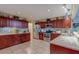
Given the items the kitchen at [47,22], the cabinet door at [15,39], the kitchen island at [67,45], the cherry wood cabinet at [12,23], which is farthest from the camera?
the cabinet door at [15,39]

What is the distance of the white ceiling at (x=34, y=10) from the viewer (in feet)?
6.90

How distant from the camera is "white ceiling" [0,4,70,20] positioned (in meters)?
2.10

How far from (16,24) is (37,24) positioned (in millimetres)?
414

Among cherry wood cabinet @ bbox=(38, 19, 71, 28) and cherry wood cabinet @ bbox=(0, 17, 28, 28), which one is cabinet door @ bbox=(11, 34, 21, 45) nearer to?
cherry wood cabinet @ bbox=(0, 17, 28, 28)

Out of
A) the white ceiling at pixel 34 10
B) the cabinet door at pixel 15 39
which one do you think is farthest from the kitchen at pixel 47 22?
the cabinet door at pixel 15 39

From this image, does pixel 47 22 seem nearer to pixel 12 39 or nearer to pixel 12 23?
pixel 12 23

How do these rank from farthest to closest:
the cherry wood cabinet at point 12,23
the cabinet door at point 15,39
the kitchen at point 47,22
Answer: the cabinet door at point 15,39, the cherry wood cabinet at point 12,23, the kitchen at point 47,22

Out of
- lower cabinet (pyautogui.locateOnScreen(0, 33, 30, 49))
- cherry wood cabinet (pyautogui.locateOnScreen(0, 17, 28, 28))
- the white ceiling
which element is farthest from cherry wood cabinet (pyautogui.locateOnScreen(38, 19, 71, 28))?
lower cabinet (pyautogui.locateOnScreen(0, 33, 30, 49))

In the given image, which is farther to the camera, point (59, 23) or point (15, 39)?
point (15, 39)

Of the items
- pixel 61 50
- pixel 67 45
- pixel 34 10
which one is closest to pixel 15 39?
pixel 34 10

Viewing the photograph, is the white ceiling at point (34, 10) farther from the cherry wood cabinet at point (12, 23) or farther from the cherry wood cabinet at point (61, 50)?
the cherry wood cabinet at point (61, 50)

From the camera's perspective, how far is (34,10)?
2225 mm
